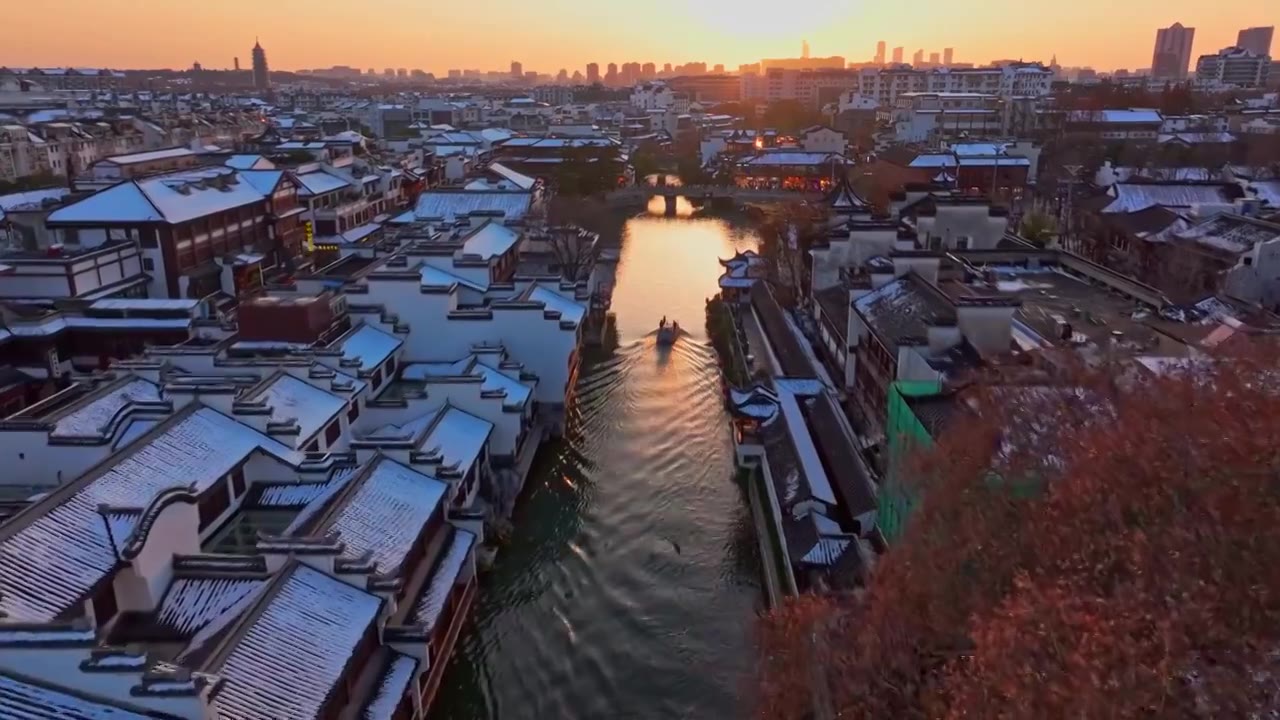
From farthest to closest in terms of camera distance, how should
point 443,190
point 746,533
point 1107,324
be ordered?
point 443,190, point 1107,324, point 746,533

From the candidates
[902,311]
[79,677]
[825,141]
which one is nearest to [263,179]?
[902,311]

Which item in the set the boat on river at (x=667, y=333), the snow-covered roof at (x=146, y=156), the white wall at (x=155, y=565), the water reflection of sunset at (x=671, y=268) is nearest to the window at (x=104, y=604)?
the white wall at (x=155, y=565)

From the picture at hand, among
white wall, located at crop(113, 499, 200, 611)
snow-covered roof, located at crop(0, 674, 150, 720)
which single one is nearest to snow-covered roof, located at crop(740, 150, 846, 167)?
white wall, located at crop(113, 499, 200, 611)

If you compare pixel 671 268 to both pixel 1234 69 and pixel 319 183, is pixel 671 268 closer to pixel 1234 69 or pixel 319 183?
pixel 319 183

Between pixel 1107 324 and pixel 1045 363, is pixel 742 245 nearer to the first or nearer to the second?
pixel 1107 324

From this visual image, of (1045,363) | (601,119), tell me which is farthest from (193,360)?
(601,119)
